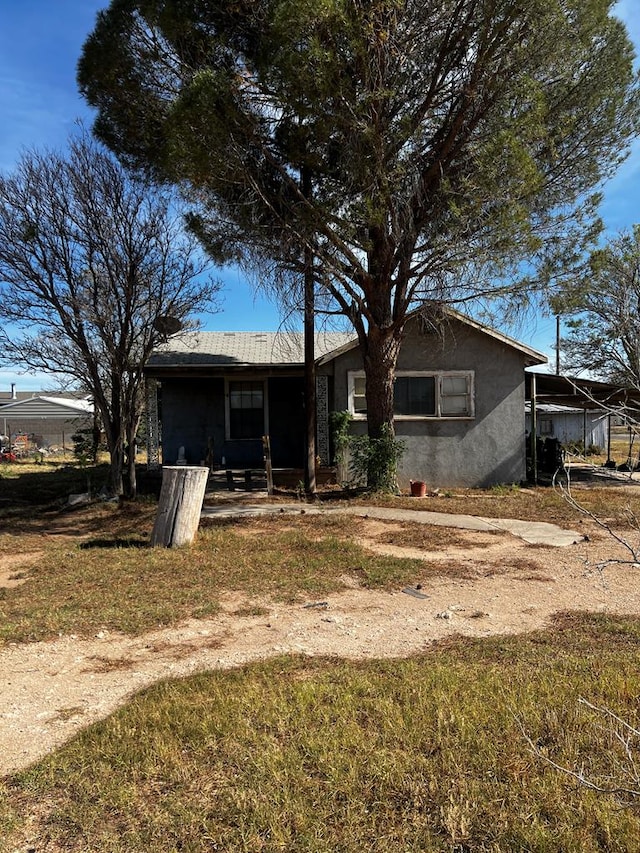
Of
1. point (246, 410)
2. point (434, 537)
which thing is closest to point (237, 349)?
point (246, 410)

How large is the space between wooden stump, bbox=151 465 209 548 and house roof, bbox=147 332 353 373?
239 inches

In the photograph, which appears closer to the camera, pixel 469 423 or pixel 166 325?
pixel 166 325

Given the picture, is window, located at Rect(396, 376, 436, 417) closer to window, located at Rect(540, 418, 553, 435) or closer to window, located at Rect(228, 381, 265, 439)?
window, located at Rect(228, 381, 265, 439)

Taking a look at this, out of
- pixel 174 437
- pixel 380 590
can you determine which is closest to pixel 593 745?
pixel 380 590

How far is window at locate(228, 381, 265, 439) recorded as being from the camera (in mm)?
15875

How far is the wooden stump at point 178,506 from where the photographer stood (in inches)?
328

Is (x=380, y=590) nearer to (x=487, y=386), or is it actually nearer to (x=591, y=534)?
(x=591, y=534)

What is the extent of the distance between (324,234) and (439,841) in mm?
9595

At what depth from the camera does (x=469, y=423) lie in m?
14.6

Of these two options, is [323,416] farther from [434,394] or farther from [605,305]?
[605,305]

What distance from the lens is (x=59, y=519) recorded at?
36.0 feet

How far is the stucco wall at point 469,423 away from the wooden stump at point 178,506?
6.95 meters

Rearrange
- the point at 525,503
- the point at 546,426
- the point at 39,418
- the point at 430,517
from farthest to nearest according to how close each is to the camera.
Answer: the point at 39,418, the point at 546,426, the point at 525,503, the point at 430,517

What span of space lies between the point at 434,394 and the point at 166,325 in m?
6.25
